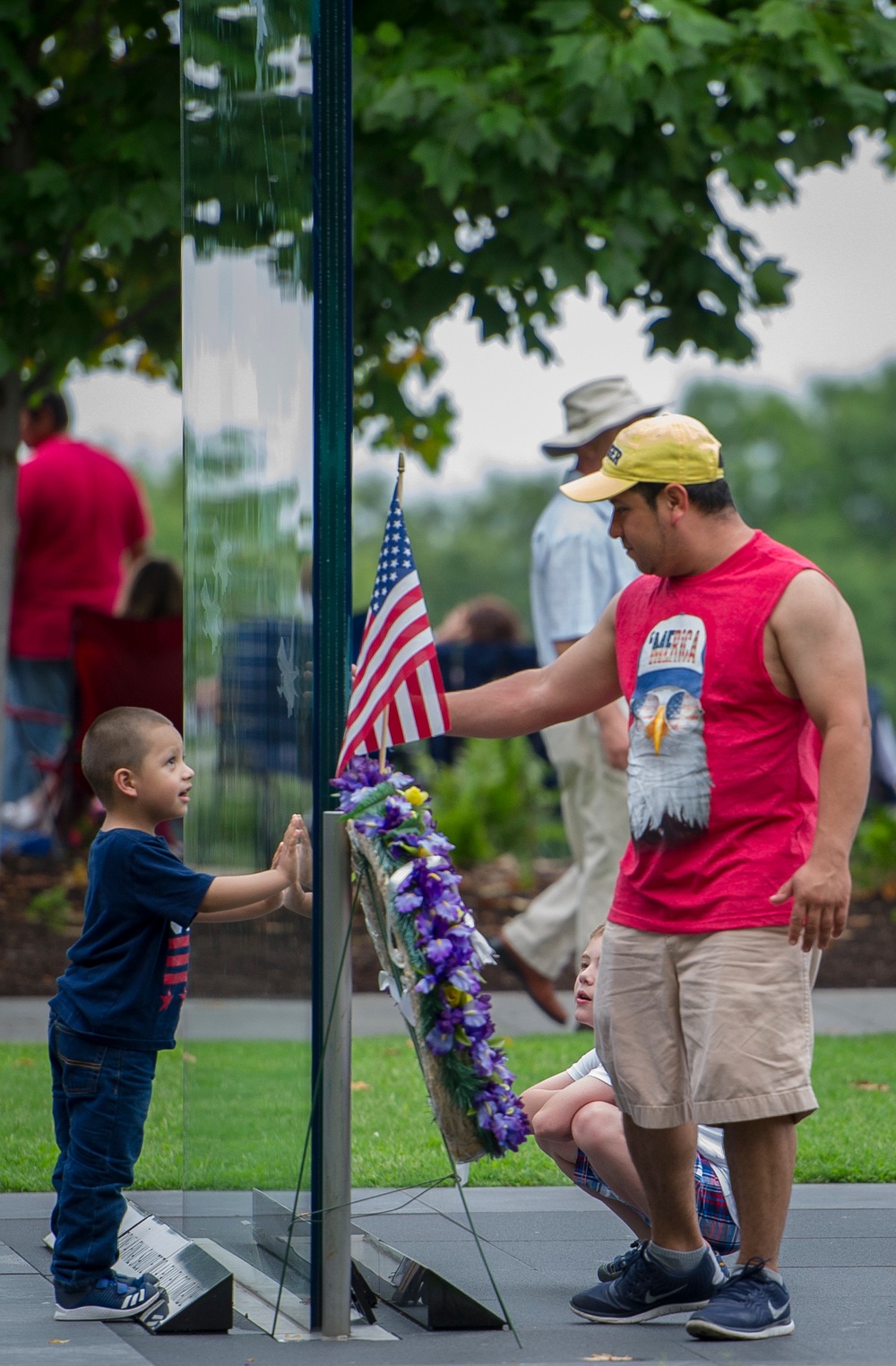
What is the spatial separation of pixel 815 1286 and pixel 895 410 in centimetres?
6771

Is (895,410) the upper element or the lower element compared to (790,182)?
upper

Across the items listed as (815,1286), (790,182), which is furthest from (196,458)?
(790,182)

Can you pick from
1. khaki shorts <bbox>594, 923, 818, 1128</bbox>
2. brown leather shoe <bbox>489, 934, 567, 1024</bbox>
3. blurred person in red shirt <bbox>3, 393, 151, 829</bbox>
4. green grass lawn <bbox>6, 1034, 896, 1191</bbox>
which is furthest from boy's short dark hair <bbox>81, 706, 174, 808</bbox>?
blurred person in red shirt <bbox>3, 393, 151, 829</bbox>

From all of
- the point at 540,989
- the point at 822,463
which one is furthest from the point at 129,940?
the point at 822,463

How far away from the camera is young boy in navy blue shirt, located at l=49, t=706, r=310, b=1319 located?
3.85 metres

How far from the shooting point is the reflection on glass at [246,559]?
12.8ft

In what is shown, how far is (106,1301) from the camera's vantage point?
154 inches

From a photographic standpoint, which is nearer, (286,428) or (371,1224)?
(286,428)

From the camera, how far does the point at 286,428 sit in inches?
156

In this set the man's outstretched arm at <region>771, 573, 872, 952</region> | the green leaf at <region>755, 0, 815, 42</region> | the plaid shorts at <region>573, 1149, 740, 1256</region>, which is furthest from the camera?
the green leaf at <region>755, 0, 815, 42</region>

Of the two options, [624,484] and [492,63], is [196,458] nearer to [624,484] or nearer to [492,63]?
[624,484]

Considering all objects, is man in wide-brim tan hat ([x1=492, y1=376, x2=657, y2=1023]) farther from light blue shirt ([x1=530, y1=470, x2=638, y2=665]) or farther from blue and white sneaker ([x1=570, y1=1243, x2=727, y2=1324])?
blue and white sneaker ([x1=570, y1=1243, x2=727, y2=1324])

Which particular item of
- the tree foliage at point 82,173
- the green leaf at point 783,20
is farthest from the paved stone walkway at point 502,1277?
the green leaf at point 783,20

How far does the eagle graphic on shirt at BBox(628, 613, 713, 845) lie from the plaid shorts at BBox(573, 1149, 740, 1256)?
33.1 inches
